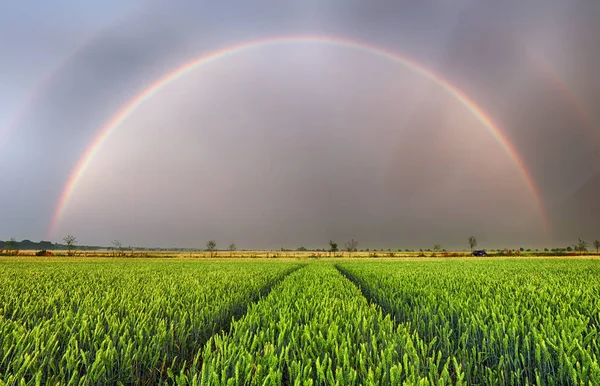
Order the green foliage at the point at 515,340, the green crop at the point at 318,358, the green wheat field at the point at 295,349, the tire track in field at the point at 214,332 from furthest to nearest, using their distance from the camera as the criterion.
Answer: the tire track in field at the point at 214,332 < the green foliage at the point at 515,340 < the green wheat field at the point at 295,349 < the green crop at the point at 318,358

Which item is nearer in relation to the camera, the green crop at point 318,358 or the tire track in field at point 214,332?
the green crop at point 318,358

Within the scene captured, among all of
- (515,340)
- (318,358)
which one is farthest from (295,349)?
(515,340)

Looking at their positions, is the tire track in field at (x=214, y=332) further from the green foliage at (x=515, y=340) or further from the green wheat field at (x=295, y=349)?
the green foliage at (x=515, y=340)

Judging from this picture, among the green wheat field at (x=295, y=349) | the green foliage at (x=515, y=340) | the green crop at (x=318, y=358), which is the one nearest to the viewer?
the green crop at (x=318, y=358)

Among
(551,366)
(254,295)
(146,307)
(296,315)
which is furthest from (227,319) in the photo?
(551,366)

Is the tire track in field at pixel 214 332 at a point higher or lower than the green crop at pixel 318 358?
lower

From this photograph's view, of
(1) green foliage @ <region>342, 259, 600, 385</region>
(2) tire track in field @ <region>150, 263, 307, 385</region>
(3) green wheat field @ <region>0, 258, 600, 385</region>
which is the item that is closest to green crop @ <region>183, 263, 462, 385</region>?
(3) green wheat field @ <region>0, 258, 600, 385</region>

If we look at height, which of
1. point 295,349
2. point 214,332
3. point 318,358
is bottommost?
point 214,332

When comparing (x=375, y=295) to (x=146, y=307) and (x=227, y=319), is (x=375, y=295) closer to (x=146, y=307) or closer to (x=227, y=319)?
(x=227, y=319)

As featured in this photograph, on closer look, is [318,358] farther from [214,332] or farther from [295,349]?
[214,332]

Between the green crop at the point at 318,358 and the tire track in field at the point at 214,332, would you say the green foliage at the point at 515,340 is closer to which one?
the green crop at the point at 318,358

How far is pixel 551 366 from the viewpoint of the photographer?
9.96 feet

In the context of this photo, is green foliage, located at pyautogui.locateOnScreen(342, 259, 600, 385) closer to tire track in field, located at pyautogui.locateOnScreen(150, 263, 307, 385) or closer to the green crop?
the green crop

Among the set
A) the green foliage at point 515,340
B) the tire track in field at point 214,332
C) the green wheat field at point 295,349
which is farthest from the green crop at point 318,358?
the tire track in field at point 214,332
